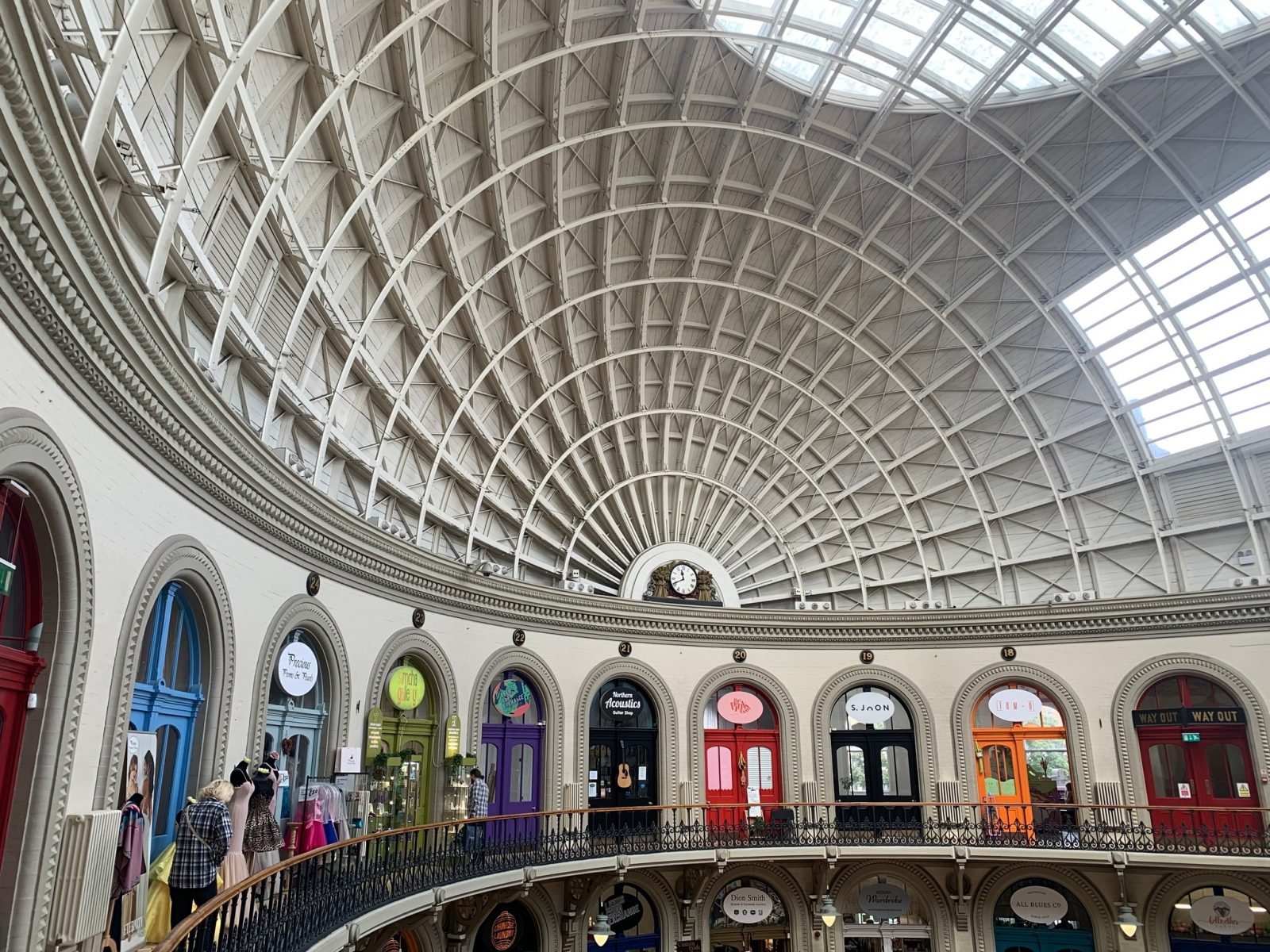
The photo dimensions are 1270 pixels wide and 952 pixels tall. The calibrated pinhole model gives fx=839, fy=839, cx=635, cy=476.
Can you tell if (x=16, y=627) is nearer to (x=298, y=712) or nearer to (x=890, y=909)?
(x=298, y=712)

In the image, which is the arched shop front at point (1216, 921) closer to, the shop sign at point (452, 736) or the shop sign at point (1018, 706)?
the shop sign at point (1018, 706)

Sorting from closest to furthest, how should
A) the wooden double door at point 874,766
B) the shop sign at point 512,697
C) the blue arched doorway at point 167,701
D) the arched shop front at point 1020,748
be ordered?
the blue arched doorway at point 167,701, the shop sign at point 512,697, the arched shop front at point 1020,748, the wooden double door at point 874,766

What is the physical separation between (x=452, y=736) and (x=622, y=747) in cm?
797

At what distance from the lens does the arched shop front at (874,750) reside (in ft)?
98.8

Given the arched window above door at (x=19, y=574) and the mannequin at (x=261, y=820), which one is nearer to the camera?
the arched window above door at (x=19, y=574)

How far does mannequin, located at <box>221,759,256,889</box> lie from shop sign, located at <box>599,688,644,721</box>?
17812 millimetres

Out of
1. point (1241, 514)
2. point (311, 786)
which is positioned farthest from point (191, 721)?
point (1241, 514)

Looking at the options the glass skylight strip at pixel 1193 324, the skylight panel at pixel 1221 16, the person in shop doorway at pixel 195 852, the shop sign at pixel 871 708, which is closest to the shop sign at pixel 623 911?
the shop sign at pixel 871 708

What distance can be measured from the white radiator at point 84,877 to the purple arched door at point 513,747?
15380mm

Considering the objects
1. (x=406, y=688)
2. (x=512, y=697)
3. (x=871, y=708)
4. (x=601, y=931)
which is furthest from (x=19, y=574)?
(x=871, y=708)

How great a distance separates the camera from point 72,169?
7934mm

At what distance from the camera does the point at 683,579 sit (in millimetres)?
31344

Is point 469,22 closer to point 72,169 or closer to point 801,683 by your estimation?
point 72,169

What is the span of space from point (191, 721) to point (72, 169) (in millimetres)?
9397
